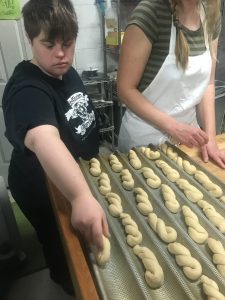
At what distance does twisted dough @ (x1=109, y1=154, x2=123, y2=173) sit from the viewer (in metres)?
0.80

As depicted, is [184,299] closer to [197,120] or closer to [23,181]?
[23,181]

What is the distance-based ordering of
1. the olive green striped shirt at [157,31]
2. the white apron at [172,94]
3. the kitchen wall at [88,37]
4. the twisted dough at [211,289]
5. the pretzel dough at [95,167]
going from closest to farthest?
the twisted dough at [211,289], the pretzel dough at [95,167], the olive green striped shirt at [157,31], the white apron at [172,94], the kitchen wall at [88,37]

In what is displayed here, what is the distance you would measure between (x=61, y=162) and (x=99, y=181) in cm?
21

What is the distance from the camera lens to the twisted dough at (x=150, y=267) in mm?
479

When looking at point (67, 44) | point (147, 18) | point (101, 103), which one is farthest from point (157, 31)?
point (101, 103)

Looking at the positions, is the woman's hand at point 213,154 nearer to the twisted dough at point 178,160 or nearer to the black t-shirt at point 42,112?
the twisted dough at point 178,160

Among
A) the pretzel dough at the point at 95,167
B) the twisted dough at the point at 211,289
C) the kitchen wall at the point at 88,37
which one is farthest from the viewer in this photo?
the kitchen wall at the point at 88,37

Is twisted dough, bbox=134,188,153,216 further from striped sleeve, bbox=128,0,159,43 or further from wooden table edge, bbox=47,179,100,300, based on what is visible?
striped sleeve, bbox=128,0,159,43

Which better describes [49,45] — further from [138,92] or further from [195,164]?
[195,164]

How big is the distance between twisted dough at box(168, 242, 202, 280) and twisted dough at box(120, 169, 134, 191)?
0.21 meters

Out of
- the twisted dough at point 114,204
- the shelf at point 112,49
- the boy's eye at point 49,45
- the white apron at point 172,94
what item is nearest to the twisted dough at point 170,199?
the twisted dough at point 114,204

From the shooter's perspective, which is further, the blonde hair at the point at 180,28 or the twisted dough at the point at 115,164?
the blonde hair at the point at 180,28

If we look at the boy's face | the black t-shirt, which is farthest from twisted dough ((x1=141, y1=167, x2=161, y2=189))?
the boy's face

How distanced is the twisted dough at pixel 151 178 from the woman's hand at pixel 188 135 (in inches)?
7.6
